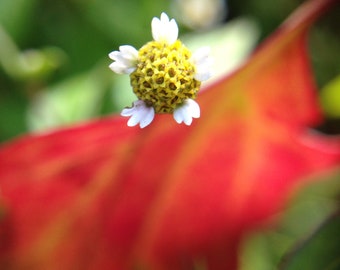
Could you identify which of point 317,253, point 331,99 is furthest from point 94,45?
point 317,253

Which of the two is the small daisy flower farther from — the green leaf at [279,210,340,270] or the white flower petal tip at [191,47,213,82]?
the green leaf at [279,210,340,270]

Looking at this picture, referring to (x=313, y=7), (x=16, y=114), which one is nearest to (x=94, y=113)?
(x=16, y=114)

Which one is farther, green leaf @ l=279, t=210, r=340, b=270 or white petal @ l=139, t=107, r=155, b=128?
green leaf @ l=279, t=210, r=340, b=270

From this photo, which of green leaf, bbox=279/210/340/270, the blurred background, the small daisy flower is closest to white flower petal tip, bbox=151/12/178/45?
the small daisy flower

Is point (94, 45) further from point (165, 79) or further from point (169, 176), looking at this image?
point (165, 79)

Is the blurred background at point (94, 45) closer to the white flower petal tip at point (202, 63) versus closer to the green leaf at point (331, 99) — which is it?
the green leaf at point (331, 99)

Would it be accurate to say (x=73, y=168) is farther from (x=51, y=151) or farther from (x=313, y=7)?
(x=313, y=7)

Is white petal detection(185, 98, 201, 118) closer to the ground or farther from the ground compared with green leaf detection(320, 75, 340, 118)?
closer to the ground
